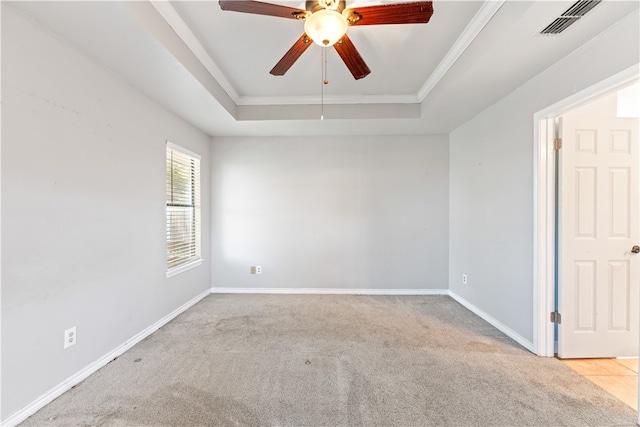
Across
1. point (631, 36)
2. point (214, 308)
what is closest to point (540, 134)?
point (631, 36)

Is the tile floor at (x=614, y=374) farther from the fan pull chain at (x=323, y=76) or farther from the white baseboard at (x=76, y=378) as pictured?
the white baseboard at (x=76, y=378)

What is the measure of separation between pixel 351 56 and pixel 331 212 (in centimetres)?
244

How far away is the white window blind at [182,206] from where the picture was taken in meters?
3.06

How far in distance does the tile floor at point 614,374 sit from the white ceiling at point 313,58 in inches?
95.6

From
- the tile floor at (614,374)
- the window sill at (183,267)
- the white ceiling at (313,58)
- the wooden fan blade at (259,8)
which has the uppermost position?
the white ceiling at (313,58)

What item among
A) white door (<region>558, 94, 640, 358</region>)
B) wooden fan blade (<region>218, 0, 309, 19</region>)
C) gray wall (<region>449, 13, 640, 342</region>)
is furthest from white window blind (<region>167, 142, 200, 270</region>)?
white door (<region>558, 94, 640, 358</region>)

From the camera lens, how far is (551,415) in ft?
5.17

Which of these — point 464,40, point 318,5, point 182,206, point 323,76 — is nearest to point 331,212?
point 323,76

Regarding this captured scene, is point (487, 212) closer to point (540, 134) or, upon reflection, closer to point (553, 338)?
point (540, 134)

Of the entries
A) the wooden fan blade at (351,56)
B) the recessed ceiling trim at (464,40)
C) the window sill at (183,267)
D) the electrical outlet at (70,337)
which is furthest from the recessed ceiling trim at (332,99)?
the electrical outlet at (70,337)

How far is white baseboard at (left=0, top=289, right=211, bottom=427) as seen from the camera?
4.91 ft

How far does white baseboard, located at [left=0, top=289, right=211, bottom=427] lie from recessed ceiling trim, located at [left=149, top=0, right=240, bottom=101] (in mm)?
2617

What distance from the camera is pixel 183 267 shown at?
3209 mm

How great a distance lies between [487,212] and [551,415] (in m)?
1.90
